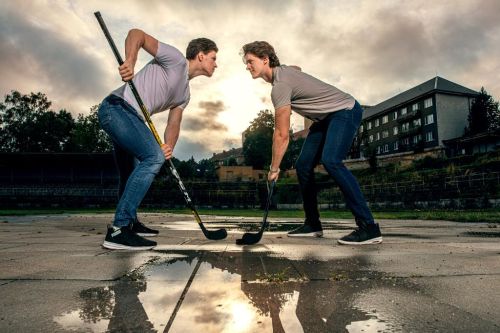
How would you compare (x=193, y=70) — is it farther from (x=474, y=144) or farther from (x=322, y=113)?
(x=474, y=144)

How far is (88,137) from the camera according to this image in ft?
192

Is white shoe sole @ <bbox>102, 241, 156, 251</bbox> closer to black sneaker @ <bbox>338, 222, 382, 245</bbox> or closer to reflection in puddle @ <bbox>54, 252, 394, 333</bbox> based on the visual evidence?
reflection in puddle @ <bbox>54, 252, 394, 333</bbox>

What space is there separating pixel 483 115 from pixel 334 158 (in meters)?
56.0

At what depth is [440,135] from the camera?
4991cm

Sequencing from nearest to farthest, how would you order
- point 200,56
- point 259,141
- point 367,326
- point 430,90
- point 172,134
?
point 367,326 < point 200,56 < point 172,134 < point 430,90 < point 259,141

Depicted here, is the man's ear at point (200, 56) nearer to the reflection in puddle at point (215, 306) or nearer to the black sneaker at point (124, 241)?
the black sneaker at point (124, 241)

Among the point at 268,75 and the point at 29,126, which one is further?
the point at 29,126

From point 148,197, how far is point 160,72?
31945 mm

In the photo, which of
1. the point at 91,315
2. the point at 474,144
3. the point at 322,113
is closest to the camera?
the point at 91,315

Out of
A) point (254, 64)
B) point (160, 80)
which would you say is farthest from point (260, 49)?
point (160, 80)

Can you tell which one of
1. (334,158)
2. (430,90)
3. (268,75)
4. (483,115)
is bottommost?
(334,158)

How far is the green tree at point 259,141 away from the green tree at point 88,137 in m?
27.5

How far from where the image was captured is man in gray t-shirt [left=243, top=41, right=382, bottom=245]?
11.0 ft

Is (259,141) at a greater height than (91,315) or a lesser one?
greater
